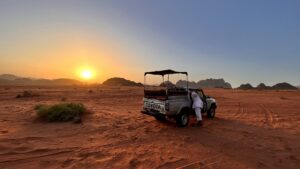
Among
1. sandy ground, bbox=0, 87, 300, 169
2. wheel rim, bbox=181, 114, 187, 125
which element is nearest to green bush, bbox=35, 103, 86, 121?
sandy ground, bbox=0, 87, 300, 169

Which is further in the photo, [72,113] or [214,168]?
[72,113]

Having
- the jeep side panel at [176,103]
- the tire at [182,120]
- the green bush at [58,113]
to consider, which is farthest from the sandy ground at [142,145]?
the jeep side panel at [176,103]

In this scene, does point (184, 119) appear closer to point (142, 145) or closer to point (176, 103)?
point (176, 103)

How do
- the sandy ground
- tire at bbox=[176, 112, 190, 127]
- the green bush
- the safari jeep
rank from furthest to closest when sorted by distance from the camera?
the green bush < tire at bbox=[176, 112, 190, 127] < the safari jeep < the sandy ground

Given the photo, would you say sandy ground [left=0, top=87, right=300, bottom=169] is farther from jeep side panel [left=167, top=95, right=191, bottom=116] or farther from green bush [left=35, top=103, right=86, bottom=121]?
jeep side panel [left=167, top=95, right=191, bottom=116]

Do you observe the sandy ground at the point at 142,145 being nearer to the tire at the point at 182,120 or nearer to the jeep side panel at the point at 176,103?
the tire at the point at 182,120

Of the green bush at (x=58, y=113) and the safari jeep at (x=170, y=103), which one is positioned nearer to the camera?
the safari jeep at (x=170, y=103)

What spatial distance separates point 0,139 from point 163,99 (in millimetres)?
6942

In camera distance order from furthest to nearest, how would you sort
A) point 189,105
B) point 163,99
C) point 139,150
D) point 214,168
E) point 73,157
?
point 189,105 → point 163,99 → point 139,150 → point 73,157 → point 214,168

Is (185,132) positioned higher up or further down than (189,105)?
further down

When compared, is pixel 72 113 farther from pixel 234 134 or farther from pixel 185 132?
pixel 234 134

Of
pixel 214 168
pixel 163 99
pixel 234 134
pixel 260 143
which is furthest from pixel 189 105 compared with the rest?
pixel 214 168

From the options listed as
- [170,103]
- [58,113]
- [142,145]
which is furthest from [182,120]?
[58,113]

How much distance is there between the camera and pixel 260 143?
404 inches
